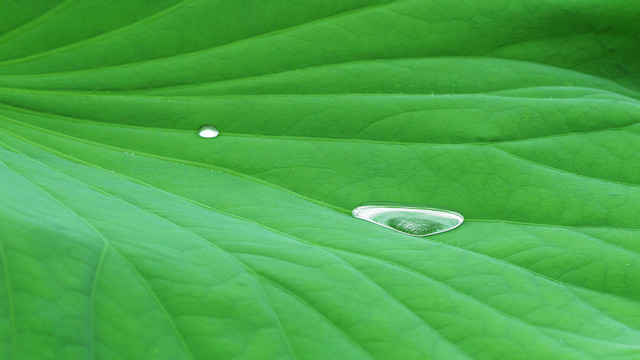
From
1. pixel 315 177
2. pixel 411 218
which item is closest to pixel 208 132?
pixel 315 177

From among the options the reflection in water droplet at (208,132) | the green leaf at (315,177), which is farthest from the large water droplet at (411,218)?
the reflection in water droplet at (208,132)

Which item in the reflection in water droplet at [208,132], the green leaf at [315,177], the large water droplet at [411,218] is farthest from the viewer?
the reflection in water droplet at [208,132]

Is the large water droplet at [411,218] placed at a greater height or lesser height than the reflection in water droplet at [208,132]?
lesser

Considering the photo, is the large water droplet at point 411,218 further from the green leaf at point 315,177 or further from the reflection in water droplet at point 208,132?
the reflection in water droplet at point 208,132

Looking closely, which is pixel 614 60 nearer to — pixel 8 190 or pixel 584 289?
pixel 584 289

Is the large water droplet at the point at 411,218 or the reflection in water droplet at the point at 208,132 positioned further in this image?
the reflection in water droplet at the point at 208,132

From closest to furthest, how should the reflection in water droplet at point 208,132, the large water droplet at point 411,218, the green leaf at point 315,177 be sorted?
1. the green leaf at point 315,177
2. the large water droplet at point 411,218
3. the reflection in water droplet at point 208,132

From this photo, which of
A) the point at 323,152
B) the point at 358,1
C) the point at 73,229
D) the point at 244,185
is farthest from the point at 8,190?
the point at 358,1
